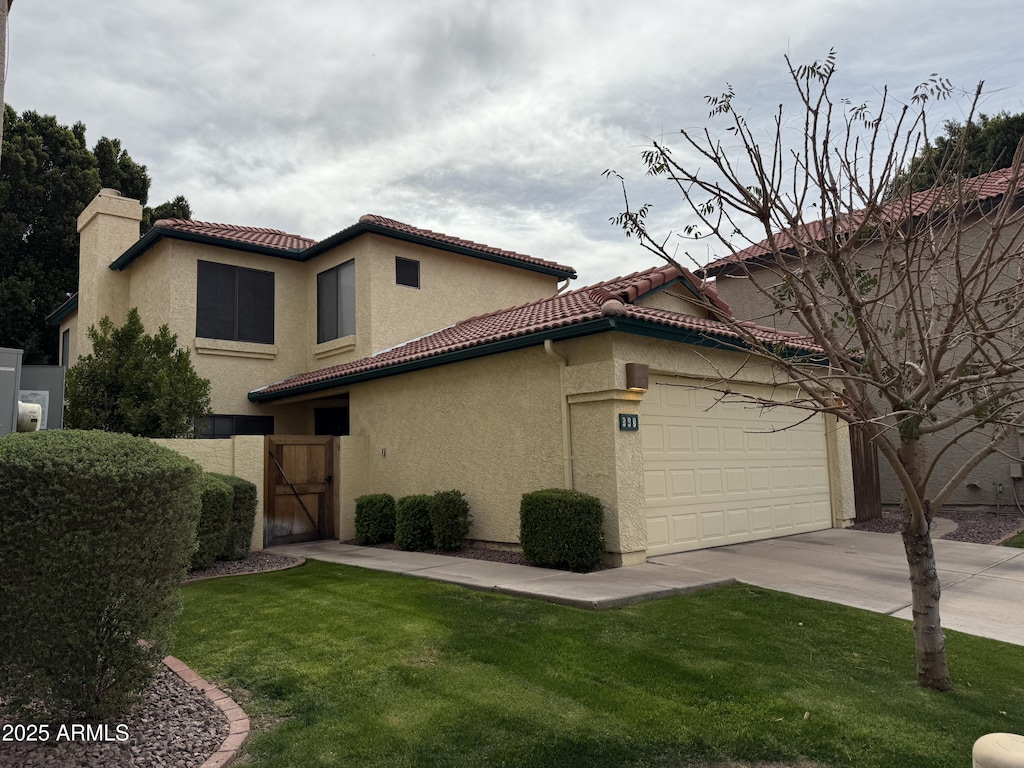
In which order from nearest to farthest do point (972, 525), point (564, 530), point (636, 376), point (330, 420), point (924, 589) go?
point (924, 589), point (564, 530), point (636, 376), point (972, 525), point (330, 420)

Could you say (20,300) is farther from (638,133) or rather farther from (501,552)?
(638,133)

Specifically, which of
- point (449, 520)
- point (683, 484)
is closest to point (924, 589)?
point (683, 484)

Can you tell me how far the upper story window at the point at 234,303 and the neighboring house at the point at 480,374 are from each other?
0.05 meters

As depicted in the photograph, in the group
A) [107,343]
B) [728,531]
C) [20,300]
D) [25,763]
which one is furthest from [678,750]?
[20,300]

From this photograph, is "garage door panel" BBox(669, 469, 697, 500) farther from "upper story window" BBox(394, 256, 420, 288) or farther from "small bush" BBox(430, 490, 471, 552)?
"upper story window" BBox(394, 256, 420, 288)

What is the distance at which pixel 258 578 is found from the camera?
9344 mm

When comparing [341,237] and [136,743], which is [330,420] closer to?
[341,237]

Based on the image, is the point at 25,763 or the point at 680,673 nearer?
the point at 25,763

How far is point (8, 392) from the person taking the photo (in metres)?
6.00

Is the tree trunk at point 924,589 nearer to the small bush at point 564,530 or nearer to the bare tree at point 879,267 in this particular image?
the bare tree at point 879,267

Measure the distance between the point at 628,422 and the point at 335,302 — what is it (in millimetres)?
9731

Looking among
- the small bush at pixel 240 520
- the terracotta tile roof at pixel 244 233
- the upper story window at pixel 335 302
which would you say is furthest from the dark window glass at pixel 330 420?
the small bush at pixel 240 520

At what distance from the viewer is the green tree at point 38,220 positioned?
88.8 ft

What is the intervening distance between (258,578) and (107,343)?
22.2ft
